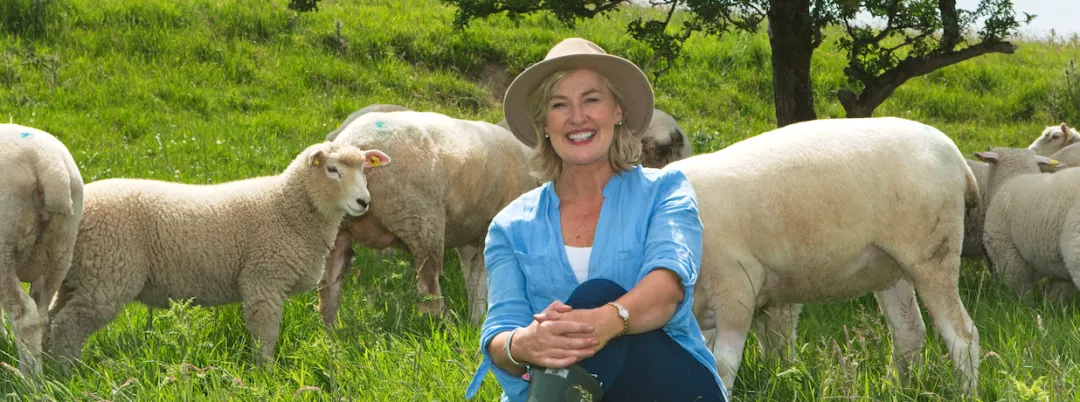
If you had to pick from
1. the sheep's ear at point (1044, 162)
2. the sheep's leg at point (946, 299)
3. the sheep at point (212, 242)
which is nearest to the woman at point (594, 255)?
the sheep's leg at point (946, 299)

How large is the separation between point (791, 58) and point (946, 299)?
16.9 ft

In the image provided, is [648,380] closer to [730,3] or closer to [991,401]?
[991,401]

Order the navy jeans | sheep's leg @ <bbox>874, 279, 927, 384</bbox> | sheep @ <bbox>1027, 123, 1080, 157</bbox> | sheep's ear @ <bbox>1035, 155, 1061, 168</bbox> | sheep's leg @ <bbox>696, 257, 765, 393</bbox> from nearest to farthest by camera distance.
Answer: the navy jeans → sheep's leg @ <bbox>696, 257, 765, 393</bbox> → sheep's leg @ <bbox>874, 279, 927, 384</bbox> → sheep's ear @ <bbox>1035, 155, 1061, 168</bbox> → sheep @ <bbox>1027, 123, 1080, 157</bbox>

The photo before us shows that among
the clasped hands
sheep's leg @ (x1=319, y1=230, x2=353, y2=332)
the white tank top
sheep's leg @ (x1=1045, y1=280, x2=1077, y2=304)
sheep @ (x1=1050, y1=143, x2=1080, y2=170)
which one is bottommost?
sheep's leg @ (x1=1045, y1=280, x2=1077, y2=304)

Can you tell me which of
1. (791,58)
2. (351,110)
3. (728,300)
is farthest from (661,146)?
(351,110)

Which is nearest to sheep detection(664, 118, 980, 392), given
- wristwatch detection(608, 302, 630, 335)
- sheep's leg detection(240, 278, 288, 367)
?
wristwatch detection(608, 302, 630, 335)

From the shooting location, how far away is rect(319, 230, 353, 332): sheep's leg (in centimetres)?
640

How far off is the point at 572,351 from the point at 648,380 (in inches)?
10.9

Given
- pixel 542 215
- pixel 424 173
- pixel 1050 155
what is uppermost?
pixel 542 215

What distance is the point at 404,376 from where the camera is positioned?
4.47 metres

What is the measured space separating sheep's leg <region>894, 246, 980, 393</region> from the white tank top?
1.77 metres

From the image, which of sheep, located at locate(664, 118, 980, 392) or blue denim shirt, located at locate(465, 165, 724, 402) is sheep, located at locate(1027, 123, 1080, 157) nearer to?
sheep, located at locate(664, 118, 980, 392)

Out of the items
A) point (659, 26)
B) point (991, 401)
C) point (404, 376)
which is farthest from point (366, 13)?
point (991, 401)

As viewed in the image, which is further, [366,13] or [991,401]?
[366,13]
